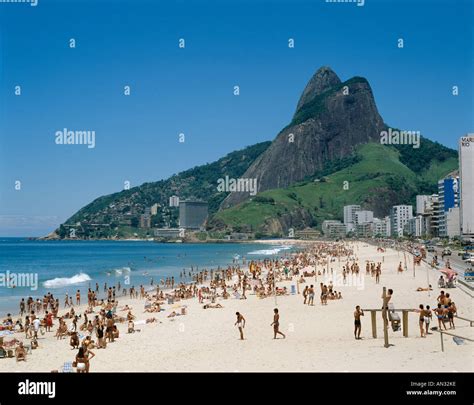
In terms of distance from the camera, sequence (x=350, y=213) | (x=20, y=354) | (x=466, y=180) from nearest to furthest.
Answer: (x=20, y=354) < (x=466, y=180) < (x=350, y=213)

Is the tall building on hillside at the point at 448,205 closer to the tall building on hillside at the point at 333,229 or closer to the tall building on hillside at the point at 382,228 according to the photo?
the tall building on hillside at the point at 382,228

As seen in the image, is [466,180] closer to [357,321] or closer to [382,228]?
[382,228]

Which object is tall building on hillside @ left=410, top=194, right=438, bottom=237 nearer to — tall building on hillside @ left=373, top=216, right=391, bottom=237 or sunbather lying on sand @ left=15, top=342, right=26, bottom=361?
tall building on hillside @ left=373, top=216, right=391, bottom=237

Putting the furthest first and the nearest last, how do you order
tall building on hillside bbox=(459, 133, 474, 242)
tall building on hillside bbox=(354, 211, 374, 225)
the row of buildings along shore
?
tall building on hillside bbox=(354, 211, 374, 225) → the row of buildings along shore → tall building on hillside bbox=(459, 133, 474, 242)

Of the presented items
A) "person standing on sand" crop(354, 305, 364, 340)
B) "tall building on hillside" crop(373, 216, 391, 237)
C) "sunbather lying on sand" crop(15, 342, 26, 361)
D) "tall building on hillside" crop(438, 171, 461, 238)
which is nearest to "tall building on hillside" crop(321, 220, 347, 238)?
"tall building on hillside" crop(373, 216, 391, 237)

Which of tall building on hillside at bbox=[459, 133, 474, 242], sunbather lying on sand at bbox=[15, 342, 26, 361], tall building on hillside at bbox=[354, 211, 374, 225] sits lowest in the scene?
sunbather lying on sand at bbox=[15, 342, 26, 361]

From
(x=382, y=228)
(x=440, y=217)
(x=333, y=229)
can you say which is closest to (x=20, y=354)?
(x=440, y=217)

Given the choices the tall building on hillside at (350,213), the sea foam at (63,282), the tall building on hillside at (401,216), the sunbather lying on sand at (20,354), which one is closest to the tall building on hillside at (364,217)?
the tall building on hillside at (350,213)
